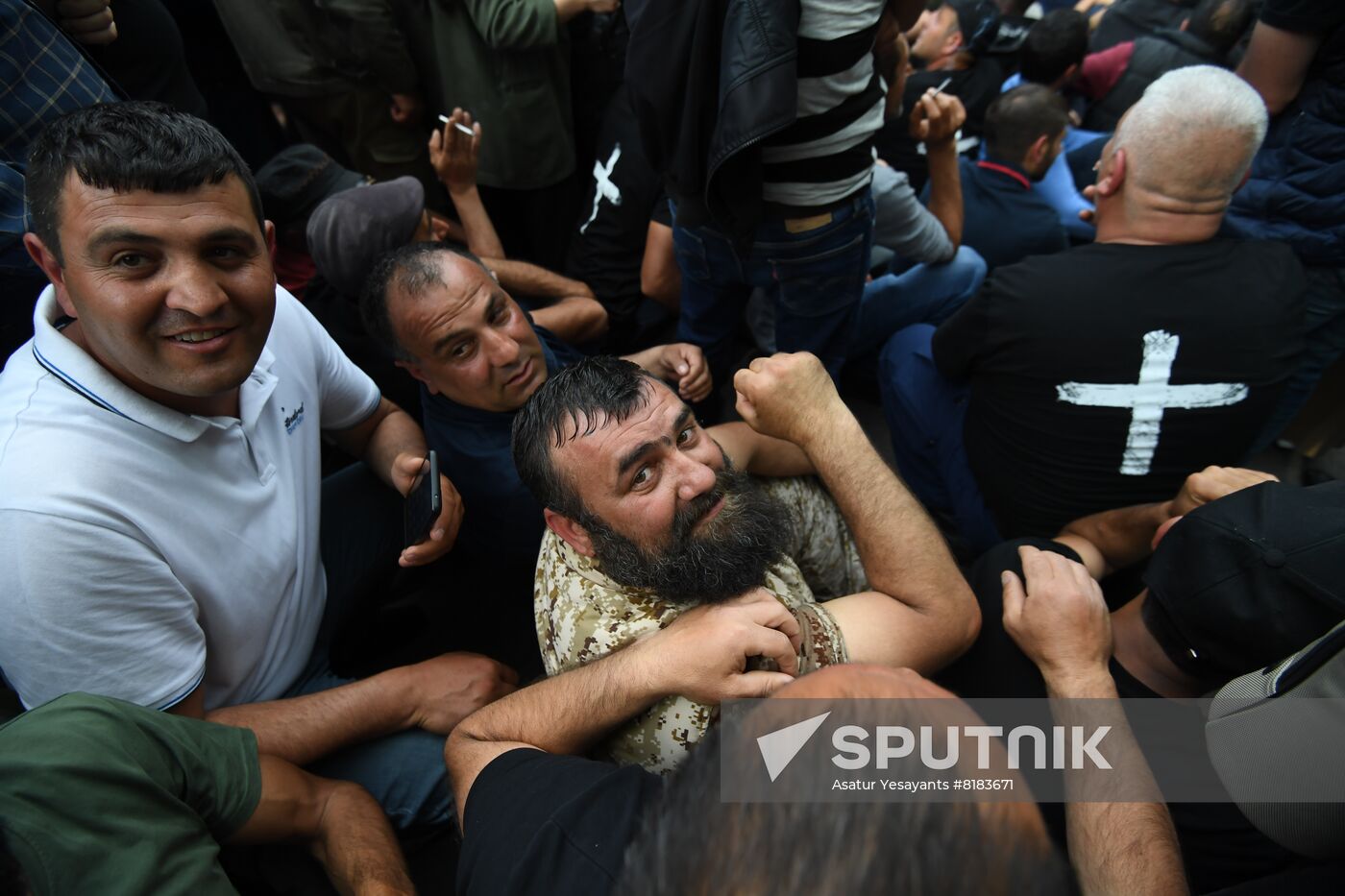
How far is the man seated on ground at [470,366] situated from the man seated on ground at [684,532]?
46 centimetres

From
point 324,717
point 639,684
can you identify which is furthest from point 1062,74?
point 324,717

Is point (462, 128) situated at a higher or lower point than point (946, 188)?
higher

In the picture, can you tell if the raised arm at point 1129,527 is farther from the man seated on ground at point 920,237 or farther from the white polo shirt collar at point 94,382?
the white polo shirt collar at point 94,382

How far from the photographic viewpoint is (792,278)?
7.98 ft

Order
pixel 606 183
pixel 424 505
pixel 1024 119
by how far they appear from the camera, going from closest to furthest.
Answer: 1. pixel 424 505
2. pixel 606 183
3. pixel 1024 119

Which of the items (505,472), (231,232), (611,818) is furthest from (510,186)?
(611,818)

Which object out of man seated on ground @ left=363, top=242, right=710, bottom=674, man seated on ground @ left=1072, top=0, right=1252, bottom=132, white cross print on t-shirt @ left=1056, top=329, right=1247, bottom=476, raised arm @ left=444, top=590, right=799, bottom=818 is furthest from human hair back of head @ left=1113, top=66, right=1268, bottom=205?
man seated on ground @ left=1072, top=0, right=1252, bottom=132

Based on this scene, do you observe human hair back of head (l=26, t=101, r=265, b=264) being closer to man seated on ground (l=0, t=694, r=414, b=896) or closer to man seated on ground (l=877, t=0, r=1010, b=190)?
man seated on ground (l=0, t=694, r=414, b=896)

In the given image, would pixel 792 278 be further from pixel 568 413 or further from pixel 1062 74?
pixel 1062 74

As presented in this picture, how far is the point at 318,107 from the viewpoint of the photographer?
339 centimetres

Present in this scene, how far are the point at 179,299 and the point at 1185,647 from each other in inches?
89.2

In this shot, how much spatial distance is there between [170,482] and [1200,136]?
285 cm

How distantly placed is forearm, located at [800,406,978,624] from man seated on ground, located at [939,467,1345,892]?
17 cm

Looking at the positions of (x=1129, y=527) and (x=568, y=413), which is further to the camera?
(x=1129, y=527)
